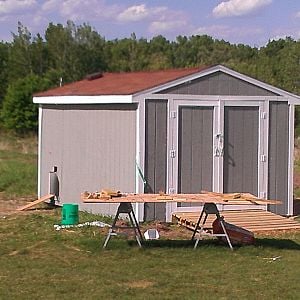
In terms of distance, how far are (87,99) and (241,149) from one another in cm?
290

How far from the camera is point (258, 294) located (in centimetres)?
864

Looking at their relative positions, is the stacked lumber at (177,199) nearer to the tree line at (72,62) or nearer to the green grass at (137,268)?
the green grass at (137,268)

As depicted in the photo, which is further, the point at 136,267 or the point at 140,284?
the point at 136,267

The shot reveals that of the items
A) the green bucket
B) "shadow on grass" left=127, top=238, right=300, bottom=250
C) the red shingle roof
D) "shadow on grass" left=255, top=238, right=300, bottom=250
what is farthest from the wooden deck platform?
the red shingle roof

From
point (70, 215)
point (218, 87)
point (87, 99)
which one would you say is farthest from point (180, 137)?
point (70, 215)

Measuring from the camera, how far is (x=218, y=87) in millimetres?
14406

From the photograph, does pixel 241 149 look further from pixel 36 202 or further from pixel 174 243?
pixel 36 202

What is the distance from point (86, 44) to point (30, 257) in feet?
141

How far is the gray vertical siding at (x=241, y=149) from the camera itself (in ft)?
47.5

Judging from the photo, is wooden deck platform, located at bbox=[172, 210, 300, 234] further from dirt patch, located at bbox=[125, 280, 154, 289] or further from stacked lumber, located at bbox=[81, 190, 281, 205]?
dirt patch, located at bbox=[125, 280, 154, 289]

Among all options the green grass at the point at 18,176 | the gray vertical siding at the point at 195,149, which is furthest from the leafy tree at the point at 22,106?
the gray vertical siding at the point at 195,149

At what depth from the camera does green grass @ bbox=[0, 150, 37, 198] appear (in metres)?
19.1

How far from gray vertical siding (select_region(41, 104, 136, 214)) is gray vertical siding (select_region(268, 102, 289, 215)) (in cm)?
273

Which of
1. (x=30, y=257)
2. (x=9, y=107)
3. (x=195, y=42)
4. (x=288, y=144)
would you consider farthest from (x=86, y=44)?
(x=30, y=257)
